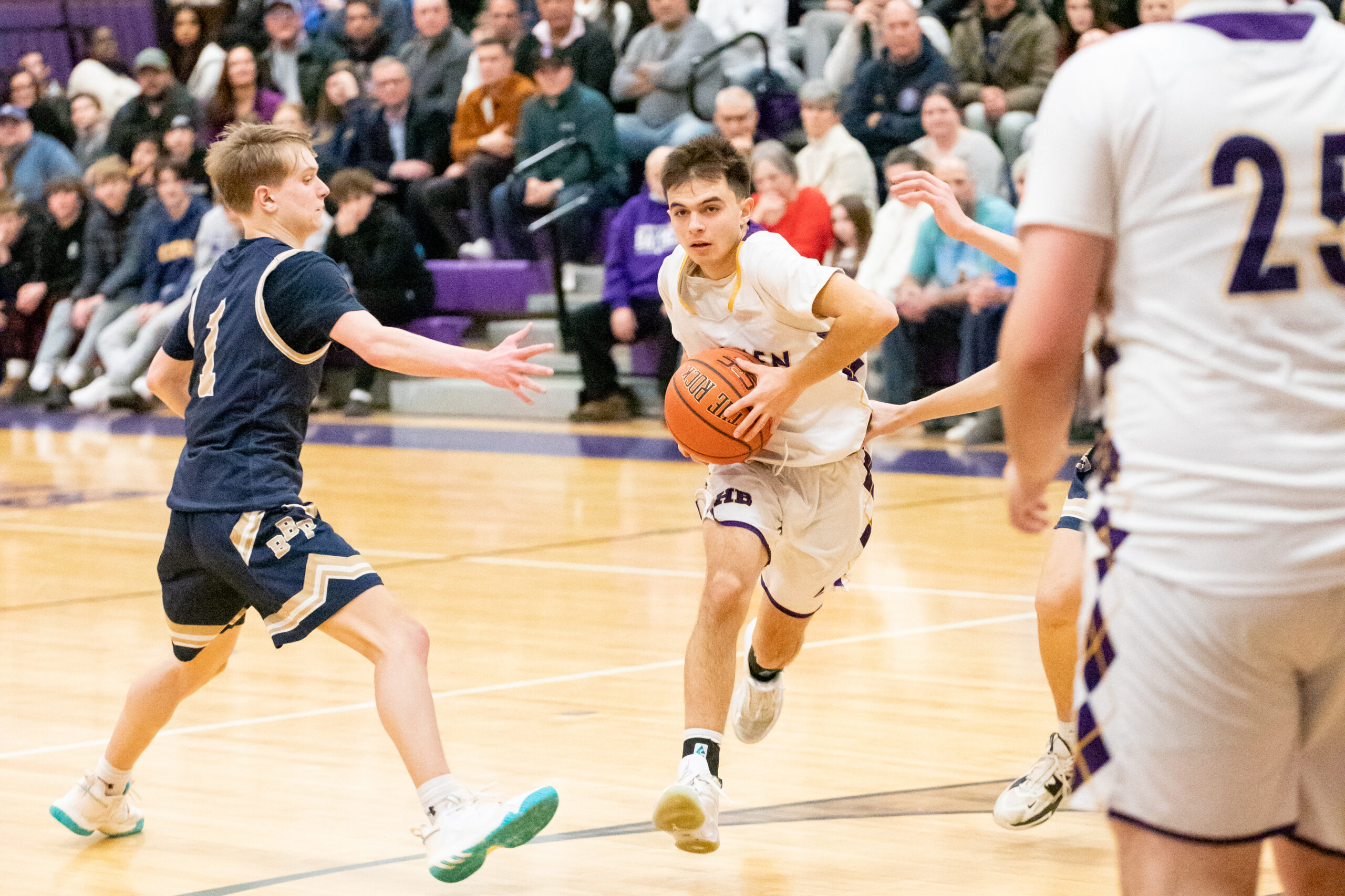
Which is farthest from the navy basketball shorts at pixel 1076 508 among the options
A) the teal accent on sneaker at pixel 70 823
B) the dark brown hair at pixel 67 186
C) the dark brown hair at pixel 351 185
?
the dark brown hair at pixel 67 186

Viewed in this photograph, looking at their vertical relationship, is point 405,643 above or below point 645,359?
above

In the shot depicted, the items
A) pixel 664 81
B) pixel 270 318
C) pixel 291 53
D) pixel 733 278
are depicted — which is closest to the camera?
pixel 270 318

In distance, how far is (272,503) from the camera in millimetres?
3818

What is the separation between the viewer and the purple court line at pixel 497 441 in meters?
10.1

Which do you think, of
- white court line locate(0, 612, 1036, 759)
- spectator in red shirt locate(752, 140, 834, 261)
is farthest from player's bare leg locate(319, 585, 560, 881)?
spectator in red shirt locate(752, 140, 834, 261)

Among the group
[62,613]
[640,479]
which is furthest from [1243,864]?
[640,479]

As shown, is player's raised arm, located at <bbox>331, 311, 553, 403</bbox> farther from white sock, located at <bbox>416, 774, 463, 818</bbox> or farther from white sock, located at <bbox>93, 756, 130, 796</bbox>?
white sock, located at <bbox>93, 756, 130, 796</bbox>

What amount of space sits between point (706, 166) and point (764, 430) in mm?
635

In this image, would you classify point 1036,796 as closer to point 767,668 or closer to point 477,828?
point 767,668

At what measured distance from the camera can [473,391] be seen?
1308 centimetres

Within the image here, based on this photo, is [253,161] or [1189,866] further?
[253,161]

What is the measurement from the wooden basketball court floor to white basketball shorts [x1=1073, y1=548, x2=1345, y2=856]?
1.66m

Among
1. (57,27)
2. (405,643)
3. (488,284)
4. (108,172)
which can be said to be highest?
(405,643)

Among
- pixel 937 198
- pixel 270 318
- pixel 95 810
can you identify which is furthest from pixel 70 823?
pixel 937 198
